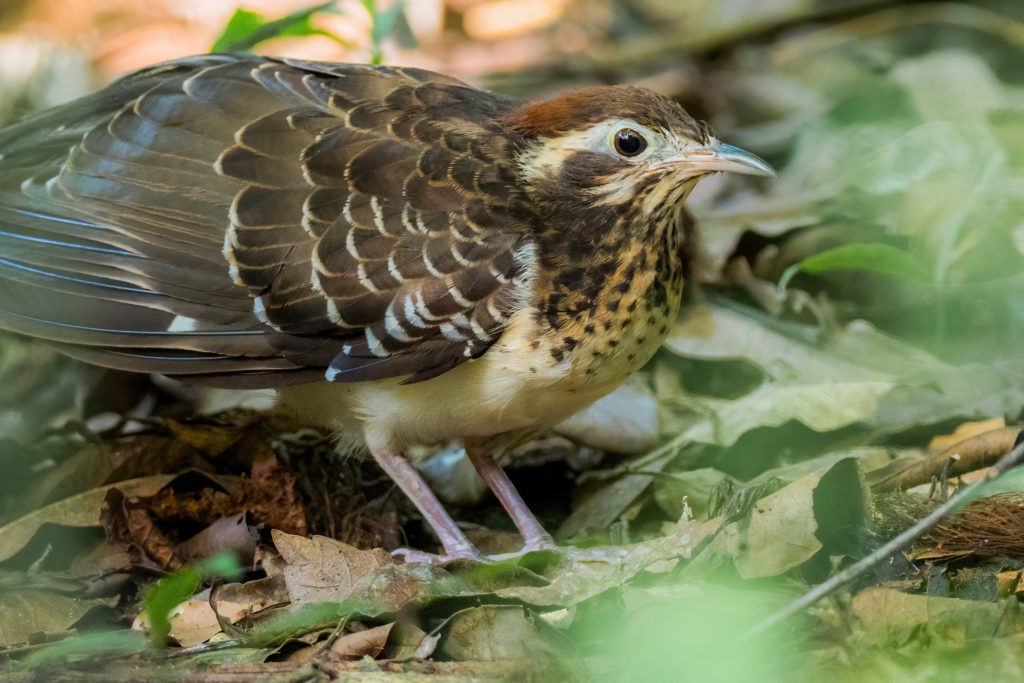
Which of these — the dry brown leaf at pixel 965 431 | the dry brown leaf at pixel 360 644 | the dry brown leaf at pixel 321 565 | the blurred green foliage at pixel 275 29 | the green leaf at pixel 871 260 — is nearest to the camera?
the dry brown leaf at pixel 360 644

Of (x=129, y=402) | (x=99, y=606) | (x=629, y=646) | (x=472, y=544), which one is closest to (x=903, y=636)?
(x=629, y=646)

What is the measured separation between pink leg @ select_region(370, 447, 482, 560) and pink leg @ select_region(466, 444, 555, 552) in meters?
0.20

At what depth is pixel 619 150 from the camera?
149 inches

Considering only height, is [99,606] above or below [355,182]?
below

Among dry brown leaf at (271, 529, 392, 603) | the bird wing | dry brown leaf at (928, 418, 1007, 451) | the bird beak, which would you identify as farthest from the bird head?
dry brown leaf at (271, 529, 392, 603)

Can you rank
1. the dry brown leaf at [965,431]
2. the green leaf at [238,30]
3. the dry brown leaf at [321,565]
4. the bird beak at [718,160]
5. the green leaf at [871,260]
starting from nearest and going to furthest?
the dry brown leaf at [321,565] → the bird beak at [718,160] → the dry brown leaf at [965,431] → the green leaf at [871,260] → the green leaf at [238,30]

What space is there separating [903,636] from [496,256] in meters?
1.65

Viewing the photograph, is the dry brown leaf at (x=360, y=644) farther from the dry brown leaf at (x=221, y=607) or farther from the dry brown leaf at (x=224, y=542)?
the dry brown leaf at (x=224, y=542)

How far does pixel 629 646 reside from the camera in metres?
2.98

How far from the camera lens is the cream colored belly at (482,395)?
3703 millimetres

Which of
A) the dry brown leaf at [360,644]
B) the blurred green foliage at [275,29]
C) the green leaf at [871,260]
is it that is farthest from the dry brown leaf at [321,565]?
the blurred green foliage at [275,29]

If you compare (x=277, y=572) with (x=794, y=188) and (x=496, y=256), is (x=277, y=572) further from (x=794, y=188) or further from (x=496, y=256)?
(x=794, y=188)

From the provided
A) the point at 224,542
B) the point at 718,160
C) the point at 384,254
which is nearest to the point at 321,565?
the point at 224,542

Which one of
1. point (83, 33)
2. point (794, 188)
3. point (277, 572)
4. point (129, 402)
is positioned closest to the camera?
point (277, 572)
